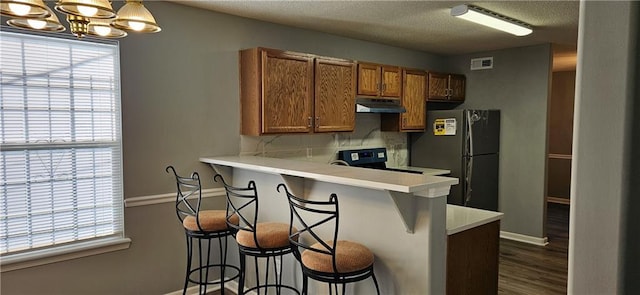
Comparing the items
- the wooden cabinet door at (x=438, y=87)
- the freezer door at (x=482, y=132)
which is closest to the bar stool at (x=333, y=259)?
the freezer door at (x=482, y=132)

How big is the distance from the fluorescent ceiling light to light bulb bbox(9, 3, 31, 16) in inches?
107

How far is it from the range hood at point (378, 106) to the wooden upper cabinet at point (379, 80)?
7cm

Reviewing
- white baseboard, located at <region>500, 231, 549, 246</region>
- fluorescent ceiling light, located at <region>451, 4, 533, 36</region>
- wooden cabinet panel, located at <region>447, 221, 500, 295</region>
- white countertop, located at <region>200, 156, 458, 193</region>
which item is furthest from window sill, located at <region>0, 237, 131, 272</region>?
white baseboard, located at <region>500, 231, 549, 246</region>

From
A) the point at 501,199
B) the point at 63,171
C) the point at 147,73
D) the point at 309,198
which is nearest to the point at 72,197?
the point at 63,171

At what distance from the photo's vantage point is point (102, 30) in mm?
1999

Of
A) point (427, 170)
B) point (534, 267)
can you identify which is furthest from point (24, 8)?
point (534, 267)

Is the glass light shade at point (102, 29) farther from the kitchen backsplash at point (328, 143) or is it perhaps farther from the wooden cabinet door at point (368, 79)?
the wooden cabinet door at point (368, 79)

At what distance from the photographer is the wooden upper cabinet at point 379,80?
4.29m

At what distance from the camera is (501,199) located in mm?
5277

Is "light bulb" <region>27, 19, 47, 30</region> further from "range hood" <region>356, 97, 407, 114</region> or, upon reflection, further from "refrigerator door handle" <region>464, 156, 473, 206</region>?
"refrigerator door handle" <region>464, 156, 473, 206</region>

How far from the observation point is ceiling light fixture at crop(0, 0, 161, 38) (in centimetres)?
Answer: 156

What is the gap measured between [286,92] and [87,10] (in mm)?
2056

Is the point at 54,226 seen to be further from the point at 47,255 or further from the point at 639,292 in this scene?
the point at 639,292

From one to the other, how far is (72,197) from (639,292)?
10.1 ft
